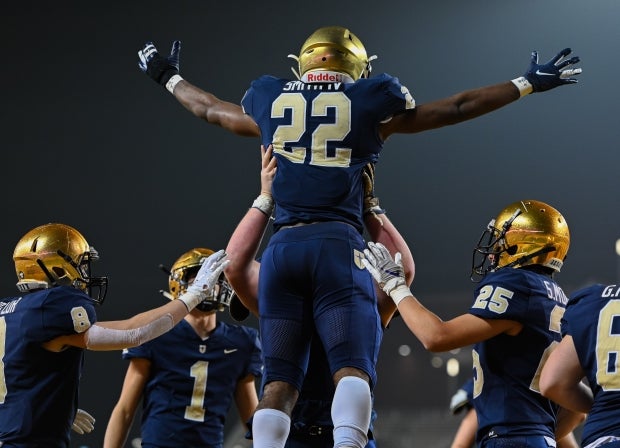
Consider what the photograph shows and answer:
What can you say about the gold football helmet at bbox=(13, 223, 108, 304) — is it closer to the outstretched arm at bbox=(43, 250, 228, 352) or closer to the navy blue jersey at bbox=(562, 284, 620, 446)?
the outstretched arm at bbox=(43, 250, 228, 352)

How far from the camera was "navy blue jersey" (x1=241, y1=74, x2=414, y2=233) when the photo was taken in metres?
3.00

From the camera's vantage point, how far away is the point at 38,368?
3.44m

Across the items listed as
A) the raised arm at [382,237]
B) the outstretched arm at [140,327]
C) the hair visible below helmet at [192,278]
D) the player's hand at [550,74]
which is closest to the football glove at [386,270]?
the raised arm at [382,237]

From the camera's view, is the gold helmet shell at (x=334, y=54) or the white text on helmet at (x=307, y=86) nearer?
the white text on helmet at (x=307, y=86)

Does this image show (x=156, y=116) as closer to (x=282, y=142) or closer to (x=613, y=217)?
(x=613, y=217)

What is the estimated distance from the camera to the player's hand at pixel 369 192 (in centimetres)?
315

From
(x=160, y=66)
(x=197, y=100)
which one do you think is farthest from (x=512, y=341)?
(x=160, y=66)

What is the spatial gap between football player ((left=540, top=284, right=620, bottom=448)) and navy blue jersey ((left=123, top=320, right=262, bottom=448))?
235 centimetres

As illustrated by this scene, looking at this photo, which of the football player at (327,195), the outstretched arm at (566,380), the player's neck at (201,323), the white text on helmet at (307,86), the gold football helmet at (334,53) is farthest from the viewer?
the player's neck at (201,323)

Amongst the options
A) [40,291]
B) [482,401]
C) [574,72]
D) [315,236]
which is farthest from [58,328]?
[574,72]

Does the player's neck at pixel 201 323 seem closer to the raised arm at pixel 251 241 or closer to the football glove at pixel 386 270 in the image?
the raised arm at pixel 251 241

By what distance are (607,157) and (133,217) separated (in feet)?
13.7

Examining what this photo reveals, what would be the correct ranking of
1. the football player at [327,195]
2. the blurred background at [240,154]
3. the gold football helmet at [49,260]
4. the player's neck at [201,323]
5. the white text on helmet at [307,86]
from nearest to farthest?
the football player at [327,195], the white text on helmet at [307,86], the gold football helmet at [49,260], the player's neck at [201,323], the blurred background at [240,154]

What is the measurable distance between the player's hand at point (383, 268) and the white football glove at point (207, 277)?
60cm
